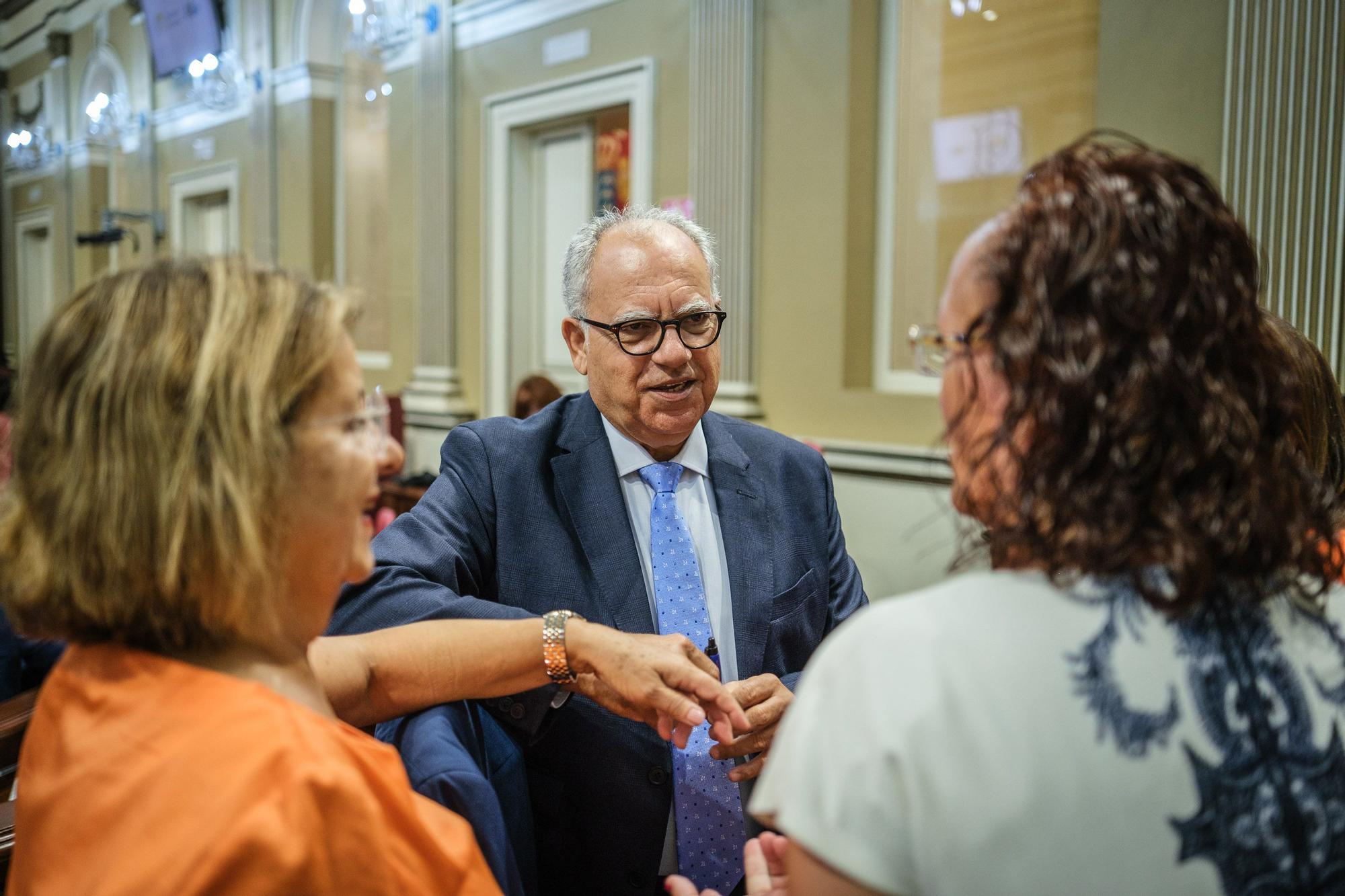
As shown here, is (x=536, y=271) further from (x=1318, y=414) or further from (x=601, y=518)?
(x=1318, y=414)

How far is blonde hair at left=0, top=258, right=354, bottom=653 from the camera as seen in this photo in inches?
35.1

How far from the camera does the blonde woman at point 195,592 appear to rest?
0.81 meters

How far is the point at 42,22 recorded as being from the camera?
441 inches

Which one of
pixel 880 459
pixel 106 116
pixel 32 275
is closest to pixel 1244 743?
pixel 880 459

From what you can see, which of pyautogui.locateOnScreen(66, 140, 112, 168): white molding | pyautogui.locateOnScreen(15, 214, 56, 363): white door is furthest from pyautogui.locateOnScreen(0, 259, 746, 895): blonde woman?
pyautogui.locateOnScreen(15, 214, 56, 363): white door

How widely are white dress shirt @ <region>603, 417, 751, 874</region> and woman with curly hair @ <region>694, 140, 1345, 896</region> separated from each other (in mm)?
923

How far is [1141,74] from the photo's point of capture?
3.56 meters

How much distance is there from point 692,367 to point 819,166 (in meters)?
2.90

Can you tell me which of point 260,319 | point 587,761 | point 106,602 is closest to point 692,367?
point 587,761

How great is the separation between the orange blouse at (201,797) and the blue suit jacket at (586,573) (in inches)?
24.6

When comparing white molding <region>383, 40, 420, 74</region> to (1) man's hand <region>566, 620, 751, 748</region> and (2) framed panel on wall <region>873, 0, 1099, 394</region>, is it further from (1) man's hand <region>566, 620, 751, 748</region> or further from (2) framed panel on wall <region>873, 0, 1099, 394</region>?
(1) man's hand <region>566, 620, 751, 748</region>

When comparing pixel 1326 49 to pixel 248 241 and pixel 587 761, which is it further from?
pixel 248 241

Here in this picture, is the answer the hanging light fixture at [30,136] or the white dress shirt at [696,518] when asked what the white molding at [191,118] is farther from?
the white dress shirt at [696,518]

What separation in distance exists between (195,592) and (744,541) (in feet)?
3.47
